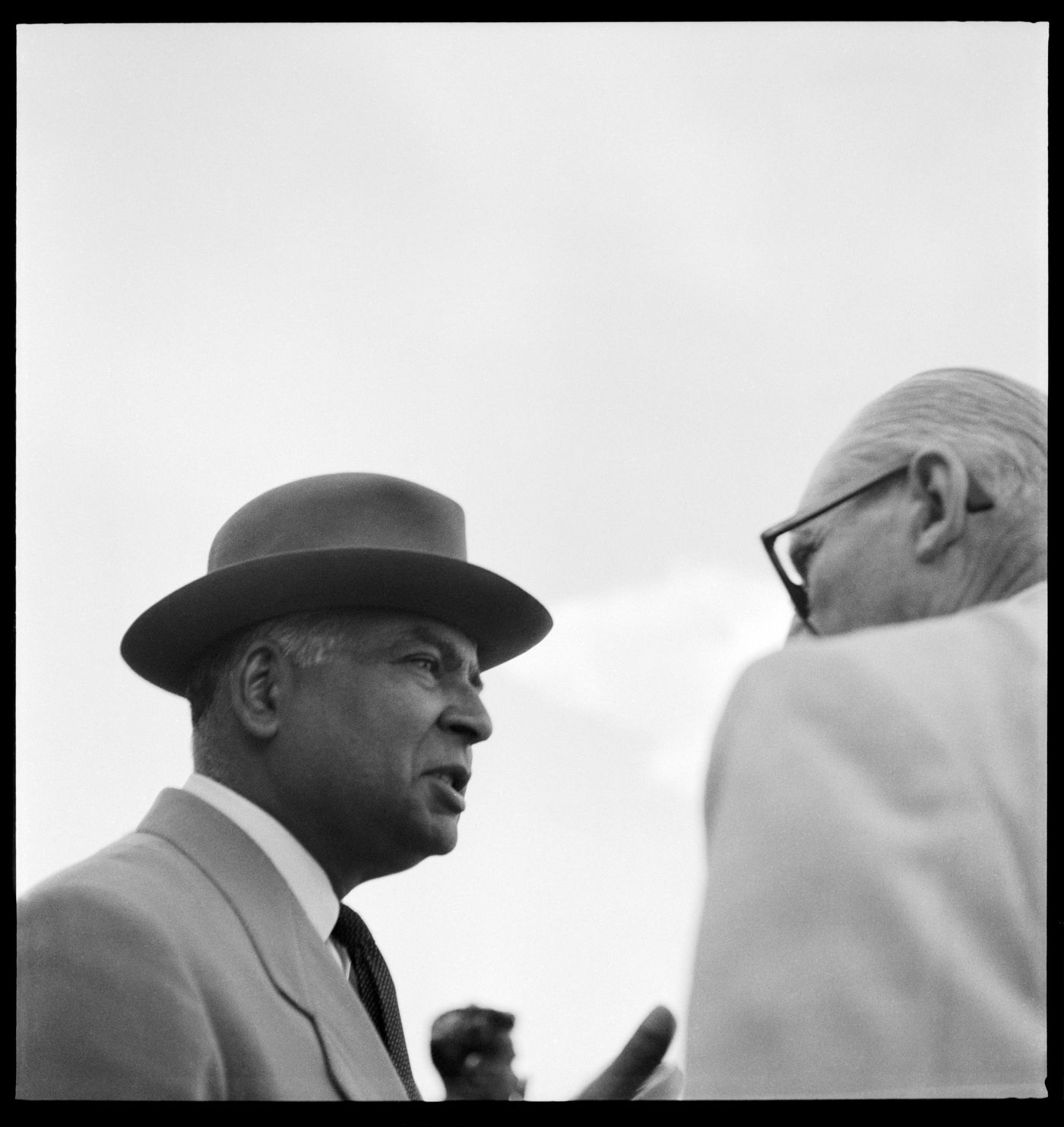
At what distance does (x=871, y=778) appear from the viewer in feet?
6.97

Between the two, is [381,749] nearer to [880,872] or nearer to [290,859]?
[290,859]

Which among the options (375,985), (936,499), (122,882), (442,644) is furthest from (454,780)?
(936,499)

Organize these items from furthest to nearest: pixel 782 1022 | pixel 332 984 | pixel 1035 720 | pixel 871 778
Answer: pixel 332 984 → pixel 1035 720 → pixel 871 778 → pixel 782 1022

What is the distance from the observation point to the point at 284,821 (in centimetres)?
326

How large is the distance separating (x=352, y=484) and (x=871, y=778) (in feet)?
5.26

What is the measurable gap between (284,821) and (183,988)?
1.69ft

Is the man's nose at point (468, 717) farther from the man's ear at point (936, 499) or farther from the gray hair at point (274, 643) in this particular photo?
the man's ear at point (936, 499)

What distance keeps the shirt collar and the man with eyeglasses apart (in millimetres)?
1203

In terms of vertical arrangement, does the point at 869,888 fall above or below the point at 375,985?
above

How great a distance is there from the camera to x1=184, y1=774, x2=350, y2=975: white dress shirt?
3.20 meters

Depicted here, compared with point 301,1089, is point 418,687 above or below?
above

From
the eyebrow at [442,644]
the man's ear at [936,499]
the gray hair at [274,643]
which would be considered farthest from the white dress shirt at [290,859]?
the man's ear at [936,499]
